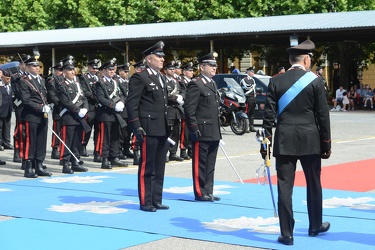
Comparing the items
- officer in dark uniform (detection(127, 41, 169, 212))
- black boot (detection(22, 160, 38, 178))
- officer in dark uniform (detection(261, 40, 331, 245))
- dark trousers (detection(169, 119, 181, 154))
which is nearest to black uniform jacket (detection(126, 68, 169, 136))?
officer in dark uniform (detection(127, 41, 169, 212))

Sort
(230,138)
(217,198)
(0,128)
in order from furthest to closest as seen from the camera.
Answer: (230,138) → (0,128) → (217,198)

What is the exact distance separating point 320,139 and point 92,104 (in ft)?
30.8

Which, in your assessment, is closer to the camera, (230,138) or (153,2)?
(230,138)

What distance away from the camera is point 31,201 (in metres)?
10.5

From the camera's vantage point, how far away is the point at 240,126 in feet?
73.3

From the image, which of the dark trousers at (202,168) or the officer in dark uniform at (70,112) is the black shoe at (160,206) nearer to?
the dark trousers at (202,168)

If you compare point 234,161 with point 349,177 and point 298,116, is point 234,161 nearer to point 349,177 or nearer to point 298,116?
point 349,177

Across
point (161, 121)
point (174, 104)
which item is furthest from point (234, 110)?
point (161, 121)

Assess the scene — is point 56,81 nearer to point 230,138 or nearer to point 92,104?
point 92,104

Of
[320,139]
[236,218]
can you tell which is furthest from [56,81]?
[320,139]

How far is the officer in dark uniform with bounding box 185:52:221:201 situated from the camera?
1039 cm

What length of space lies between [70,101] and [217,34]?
22.8 metres

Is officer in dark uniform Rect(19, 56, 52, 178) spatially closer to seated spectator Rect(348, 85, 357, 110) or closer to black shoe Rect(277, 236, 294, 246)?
black shoe Rect(277, 236, 294, 246)

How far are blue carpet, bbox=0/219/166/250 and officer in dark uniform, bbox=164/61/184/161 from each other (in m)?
6.70
